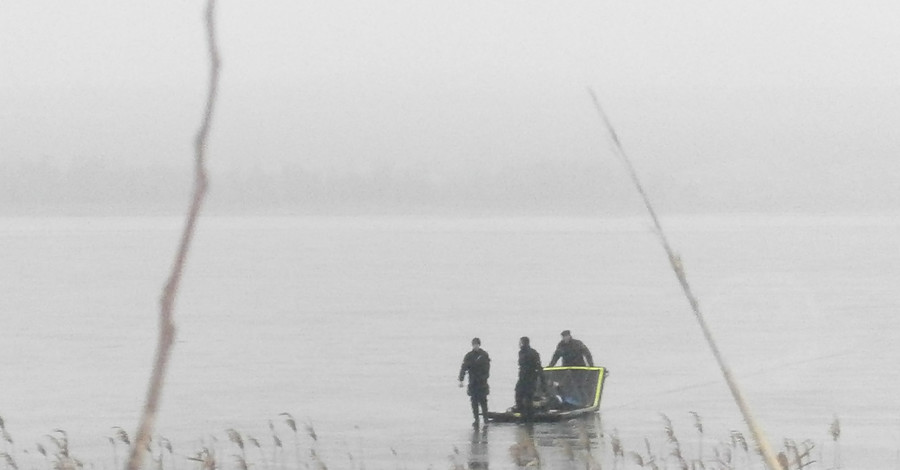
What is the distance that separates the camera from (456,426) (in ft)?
111

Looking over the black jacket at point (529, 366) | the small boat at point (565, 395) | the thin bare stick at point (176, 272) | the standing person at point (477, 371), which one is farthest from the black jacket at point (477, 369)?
the thin bare stick at point (176, 272)

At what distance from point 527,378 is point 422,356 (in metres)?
32.8

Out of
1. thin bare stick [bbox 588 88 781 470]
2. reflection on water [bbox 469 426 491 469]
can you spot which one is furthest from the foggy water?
thin bare stick [bbox 588 88 781 470]

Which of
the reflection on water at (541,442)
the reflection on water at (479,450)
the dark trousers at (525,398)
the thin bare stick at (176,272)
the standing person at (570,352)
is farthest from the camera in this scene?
the standing person at (570,352)

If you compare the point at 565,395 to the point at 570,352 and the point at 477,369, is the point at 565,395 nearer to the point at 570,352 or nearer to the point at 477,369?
the point at 570,352

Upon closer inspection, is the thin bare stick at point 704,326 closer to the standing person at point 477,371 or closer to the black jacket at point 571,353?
the standing person at point 477,371

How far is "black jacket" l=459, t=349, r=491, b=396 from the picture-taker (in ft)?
86.4

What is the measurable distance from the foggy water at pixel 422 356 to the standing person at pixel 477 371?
89 centimetres

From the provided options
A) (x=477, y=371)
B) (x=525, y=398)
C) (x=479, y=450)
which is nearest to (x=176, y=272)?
(x=477, y=371)

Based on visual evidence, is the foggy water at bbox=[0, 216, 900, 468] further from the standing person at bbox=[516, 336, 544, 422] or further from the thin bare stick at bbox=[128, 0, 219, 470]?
the thin bare stick at bbox=[128, 0, 219, 470]

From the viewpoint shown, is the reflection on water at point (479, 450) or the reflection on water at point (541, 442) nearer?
the reflection on water at point (541, 442)

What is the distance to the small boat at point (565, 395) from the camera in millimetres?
28062

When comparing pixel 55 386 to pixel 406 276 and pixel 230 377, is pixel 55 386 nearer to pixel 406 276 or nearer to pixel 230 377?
pixel 230 377

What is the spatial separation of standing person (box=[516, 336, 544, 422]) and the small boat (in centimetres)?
17
